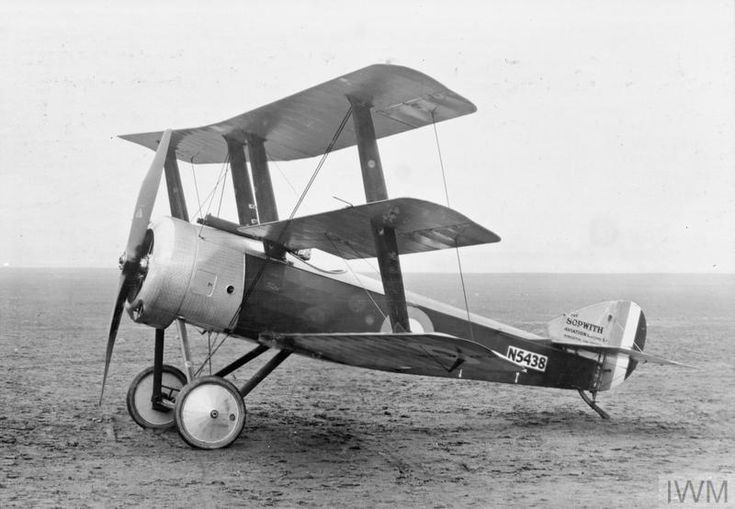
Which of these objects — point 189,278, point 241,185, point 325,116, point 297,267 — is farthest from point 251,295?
point 325,116

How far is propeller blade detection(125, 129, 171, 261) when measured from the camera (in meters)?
6.89

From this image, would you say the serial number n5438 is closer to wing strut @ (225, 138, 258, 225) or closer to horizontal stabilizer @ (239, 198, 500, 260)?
horizontal stabilizer @ (239, 198, 500, 260)

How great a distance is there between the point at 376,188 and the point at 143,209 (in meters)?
2.20

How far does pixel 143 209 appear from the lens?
690 centimetres

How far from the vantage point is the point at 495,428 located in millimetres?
8820

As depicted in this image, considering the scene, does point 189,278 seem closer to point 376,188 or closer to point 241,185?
point 241,185

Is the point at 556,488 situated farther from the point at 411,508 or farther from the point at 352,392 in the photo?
the point at 352,392

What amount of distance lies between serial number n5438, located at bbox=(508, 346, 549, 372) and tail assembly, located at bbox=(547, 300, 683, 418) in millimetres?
283

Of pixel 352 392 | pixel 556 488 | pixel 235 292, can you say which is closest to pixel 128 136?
pixel 235 292

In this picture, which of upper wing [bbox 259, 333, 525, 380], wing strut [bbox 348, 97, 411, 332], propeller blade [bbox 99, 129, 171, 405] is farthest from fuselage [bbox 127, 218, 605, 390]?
wing strut [bbox 348, 97, 411, 332]

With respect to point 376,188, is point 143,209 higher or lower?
higher

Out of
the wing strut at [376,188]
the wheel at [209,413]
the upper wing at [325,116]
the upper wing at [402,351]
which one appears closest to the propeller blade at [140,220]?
the wheel at [209,413]

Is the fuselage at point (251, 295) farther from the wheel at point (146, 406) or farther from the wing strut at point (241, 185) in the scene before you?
the wheel at point (146, 406)

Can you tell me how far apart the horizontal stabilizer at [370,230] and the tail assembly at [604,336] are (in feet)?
8.55
